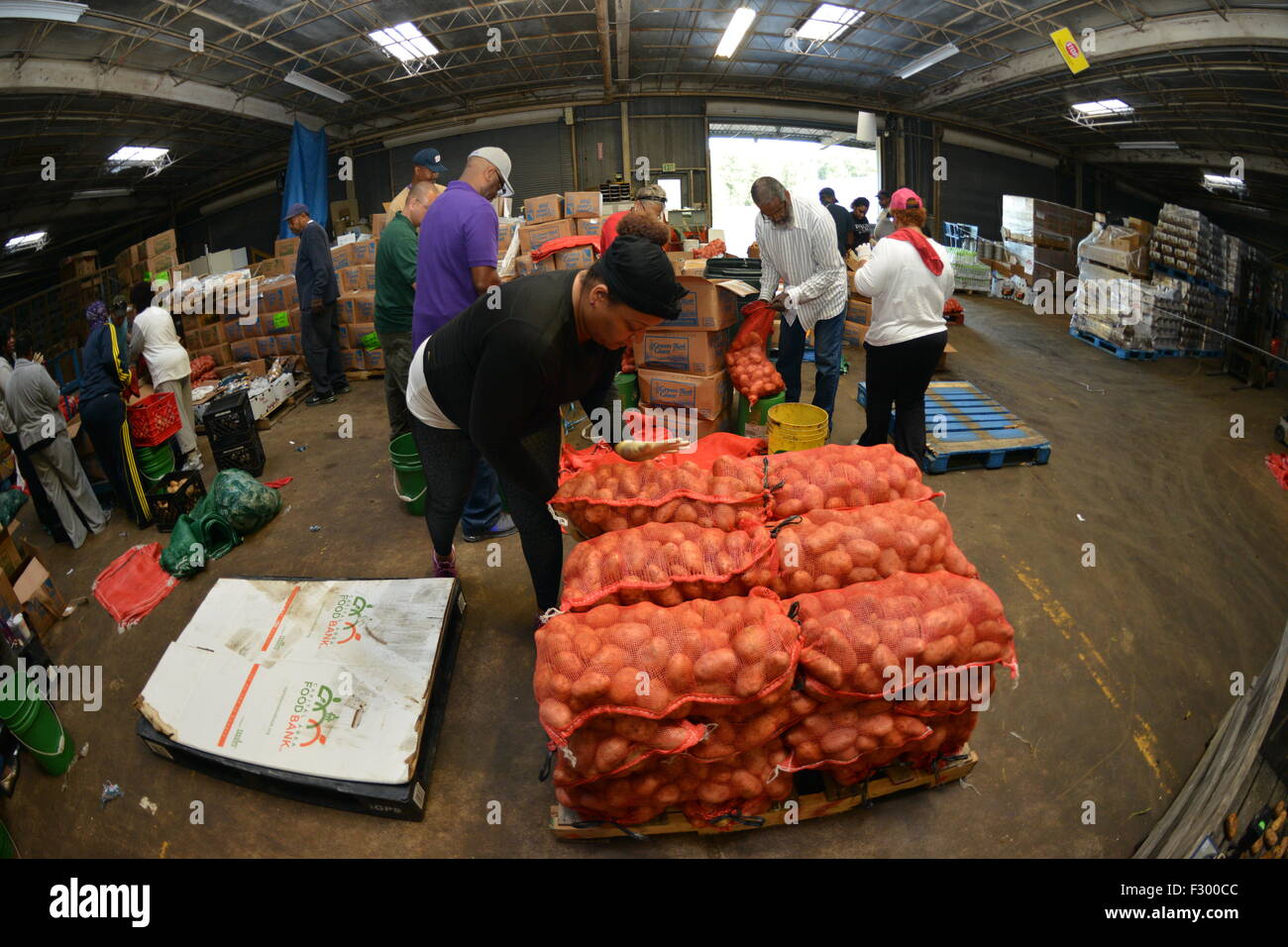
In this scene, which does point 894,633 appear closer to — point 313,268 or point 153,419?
point 153,419

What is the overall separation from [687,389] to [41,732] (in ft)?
12.9

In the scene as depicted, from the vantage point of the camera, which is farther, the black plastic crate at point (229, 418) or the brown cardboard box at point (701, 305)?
the black plastic crate at point (229, 418)

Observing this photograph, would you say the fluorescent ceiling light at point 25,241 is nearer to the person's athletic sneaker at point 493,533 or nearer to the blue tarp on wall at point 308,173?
the blue tarp on wall at point 308,173

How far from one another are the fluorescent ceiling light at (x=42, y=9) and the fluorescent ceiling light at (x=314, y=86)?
4.50m

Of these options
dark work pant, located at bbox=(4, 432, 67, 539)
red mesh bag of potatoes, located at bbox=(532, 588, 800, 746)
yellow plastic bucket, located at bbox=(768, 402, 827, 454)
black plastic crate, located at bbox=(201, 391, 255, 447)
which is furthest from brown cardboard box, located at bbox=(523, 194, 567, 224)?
red mesh bag of potatoes, located at bbox=(532, 588, 800, 746)

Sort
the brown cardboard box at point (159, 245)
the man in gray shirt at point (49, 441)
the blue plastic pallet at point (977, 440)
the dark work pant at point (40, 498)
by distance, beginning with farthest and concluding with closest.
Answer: the brown cardboard box at point (159, 245) < the blue plastic pallet at point (977, 440) < the dark work pant at point (40, 498) < the man in gray shirt at point (49, 441)

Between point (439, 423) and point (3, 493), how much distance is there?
474 cm

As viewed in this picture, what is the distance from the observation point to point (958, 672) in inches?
78.3

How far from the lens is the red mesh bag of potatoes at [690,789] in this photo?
6.53 ft

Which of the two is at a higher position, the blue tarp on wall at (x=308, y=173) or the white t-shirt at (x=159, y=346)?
the blue tarp on wall at (x=308, y=173)

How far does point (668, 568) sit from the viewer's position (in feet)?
7.12

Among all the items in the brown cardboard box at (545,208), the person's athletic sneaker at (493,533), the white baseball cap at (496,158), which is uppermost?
the brown cardboard box at (545,208)

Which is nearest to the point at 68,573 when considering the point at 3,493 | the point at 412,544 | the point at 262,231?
the point at 3,493

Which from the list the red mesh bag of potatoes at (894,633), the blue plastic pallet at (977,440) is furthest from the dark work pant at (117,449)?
the blue plastic pallet at (977,440)
